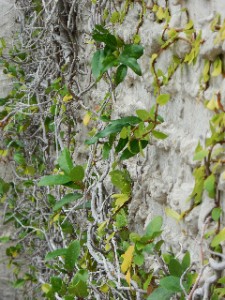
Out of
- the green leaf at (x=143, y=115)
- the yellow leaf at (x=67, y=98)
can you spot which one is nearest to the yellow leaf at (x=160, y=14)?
the green leaf at (x=143, y=115)

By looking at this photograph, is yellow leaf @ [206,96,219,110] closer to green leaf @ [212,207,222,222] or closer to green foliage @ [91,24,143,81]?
green leaf @ [212,207,222,222]

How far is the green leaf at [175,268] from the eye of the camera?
1.19m

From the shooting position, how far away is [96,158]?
1.92m

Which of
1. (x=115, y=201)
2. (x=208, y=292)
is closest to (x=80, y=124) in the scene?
(x=115, y=201)

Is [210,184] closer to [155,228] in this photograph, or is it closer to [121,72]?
[155,228]

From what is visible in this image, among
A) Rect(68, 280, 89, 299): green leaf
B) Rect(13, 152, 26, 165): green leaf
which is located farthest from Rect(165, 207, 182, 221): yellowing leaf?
Rect(13, 152, 26, 165): green leaf

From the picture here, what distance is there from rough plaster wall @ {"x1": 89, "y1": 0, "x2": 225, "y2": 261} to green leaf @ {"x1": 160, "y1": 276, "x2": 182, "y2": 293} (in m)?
0.08

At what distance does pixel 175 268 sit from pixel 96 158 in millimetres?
779

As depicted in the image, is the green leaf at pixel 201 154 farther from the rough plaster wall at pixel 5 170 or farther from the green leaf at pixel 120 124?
the rough plaster wall at pixel 5 170

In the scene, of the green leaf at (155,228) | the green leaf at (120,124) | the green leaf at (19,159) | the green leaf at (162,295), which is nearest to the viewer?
the green leaf at (162,295)

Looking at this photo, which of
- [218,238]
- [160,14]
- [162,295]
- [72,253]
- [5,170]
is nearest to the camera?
[218,238]

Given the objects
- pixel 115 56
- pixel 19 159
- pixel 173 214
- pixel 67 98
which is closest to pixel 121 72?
pixel 115 56

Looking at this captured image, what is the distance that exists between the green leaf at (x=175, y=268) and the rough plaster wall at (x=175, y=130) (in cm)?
4

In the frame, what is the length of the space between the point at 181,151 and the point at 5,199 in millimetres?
1656
